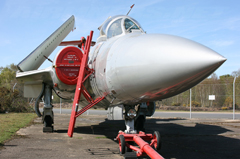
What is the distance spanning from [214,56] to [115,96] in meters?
2.19

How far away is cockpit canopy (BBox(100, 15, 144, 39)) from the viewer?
5.84 m

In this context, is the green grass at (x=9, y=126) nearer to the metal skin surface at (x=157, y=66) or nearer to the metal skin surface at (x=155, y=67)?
the metal skin surface at (x=155, y=67)

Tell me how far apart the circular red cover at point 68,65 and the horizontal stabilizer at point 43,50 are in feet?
8.09

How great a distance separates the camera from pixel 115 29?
6.00 m

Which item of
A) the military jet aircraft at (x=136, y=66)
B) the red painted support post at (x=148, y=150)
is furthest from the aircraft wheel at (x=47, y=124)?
the red painted support post at (x=148, y=150)

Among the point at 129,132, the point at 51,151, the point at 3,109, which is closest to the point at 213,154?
the point at 129,132

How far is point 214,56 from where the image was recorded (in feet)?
10.3

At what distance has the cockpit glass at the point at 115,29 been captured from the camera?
19.3ft

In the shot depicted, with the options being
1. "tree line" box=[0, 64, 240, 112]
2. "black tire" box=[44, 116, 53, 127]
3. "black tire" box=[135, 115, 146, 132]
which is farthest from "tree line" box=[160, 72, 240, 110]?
"black tire" box=[44, 116, 53, 127]

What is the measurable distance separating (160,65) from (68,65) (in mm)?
3970

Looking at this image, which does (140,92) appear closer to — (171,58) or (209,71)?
(171,58)

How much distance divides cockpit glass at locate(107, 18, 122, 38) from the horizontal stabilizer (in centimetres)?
395

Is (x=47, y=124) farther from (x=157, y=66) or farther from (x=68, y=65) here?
(x=157, y=66)

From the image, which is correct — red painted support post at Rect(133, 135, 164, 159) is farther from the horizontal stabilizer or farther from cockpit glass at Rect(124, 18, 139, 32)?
the horizontal stabilizer
